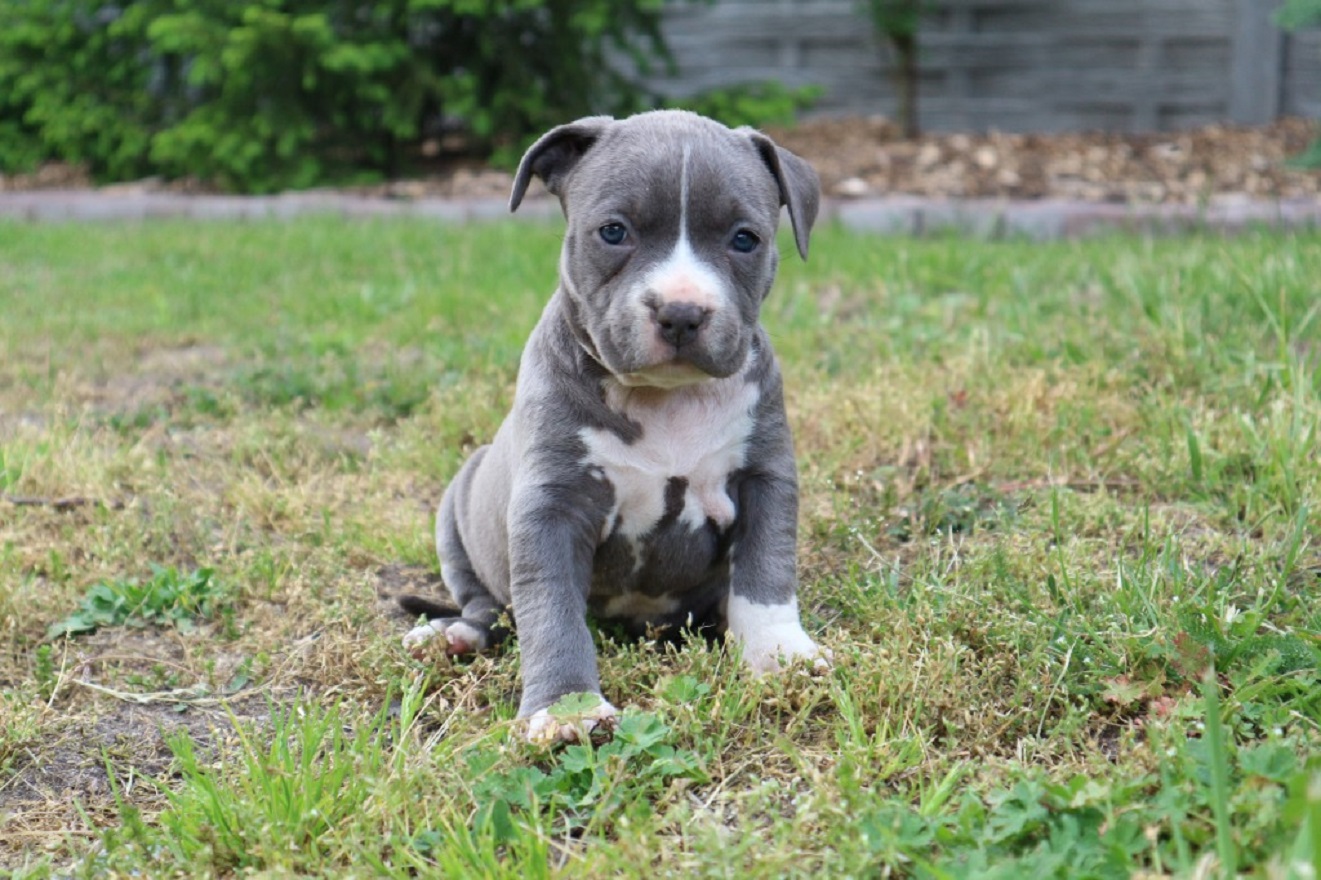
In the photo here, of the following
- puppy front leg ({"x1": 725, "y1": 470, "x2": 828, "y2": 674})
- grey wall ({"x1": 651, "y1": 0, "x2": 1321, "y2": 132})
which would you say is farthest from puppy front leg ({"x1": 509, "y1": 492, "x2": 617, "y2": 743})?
grey wall ({"x1": 651, "y1": 0, "x2": 1321, "y2": 132})

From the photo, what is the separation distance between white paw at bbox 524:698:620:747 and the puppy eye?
3.20ft

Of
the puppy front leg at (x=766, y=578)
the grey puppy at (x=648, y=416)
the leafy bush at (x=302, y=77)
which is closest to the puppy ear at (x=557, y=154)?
the grey puppy at (x=648, y=416)

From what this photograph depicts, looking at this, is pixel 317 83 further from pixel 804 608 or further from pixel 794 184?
pixel 804 608

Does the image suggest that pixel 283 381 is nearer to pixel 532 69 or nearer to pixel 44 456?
pixel 44 456

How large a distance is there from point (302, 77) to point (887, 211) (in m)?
5.05

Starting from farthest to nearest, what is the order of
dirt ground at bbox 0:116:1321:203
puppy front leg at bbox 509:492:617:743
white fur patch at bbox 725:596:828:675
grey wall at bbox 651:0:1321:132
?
grey wall at bbox 651:0:1321:132
dirt ground at bbox 0:116:1321:203
white fur patch at bbox 725:596:828:675
puppy front leg at bbox 509:492:617:743

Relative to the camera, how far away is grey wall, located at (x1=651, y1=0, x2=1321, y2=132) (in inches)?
440

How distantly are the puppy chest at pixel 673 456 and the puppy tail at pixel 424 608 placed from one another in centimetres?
63

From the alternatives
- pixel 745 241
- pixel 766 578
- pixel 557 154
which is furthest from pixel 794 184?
pixel 766 578

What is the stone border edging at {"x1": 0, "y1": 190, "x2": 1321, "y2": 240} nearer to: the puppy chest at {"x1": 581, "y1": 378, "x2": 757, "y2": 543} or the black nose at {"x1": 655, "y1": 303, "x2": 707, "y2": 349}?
the puppy chest at {"x1": 581, "y1": 378, "x2": 757, "y2": 543}

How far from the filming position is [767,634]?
9.96ft

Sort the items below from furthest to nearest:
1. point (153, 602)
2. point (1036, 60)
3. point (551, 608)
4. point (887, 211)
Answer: point (1036, 60)
point (887, 211)
point (153, 602)
point (551, 608)

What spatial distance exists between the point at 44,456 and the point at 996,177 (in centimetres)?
725

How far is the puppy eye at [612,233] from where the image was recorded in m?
2.96
